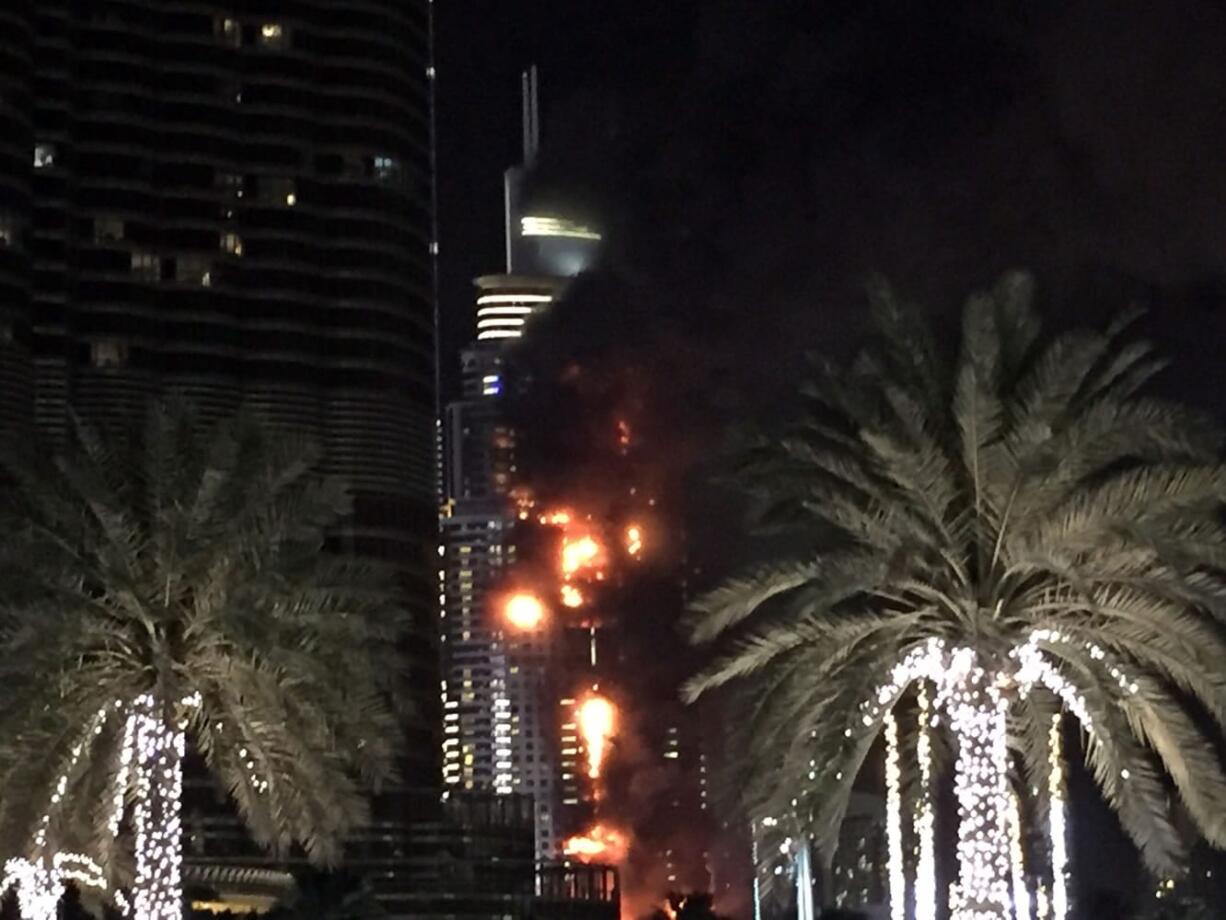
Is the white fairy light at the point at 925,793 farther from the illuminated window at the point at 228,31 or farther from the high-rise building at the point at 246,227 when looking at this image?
the illuminated window at the point at 228,31

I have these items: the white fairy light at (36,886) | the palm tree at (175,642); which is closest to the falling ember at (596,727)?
the white fairy light at (36,886)

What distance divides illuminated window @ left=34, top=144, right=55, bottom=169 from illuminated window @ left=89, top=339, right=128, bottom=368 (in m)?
7.96

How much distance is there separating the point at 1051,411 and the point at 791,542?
4.30 meters

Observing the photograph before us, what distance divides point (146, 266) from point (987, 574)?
77517 mm

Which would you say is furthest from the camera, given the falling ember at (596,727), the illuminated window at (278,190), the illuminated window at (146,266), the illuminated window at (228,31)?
the illuminated window at (228,31)

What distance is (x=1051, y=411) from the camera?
88.1ft

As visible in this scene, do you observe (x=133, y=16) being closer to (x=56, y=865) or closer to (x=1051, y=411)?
(x=56, y=865)

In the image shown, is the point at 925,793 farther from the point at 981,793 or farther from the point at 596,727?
the point at 596,727

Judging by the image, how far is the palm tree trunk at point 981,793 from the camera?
93.9 ft

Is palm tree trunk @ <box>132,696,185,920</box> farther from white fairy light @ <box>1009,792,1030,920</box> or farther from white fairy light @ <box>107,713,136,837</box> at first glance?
white fairy light @ <box>1009,792,1030,920</box>

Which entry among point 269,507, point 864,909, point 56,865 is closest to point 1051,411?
point 269,507

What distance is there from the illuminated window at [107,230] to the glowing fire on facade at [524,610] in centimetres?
2613

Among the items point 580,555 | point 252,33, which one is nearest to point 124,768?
point 580,555

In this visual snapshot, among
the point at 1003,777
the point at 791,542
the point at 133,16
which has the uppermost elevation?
the point at 133,16
